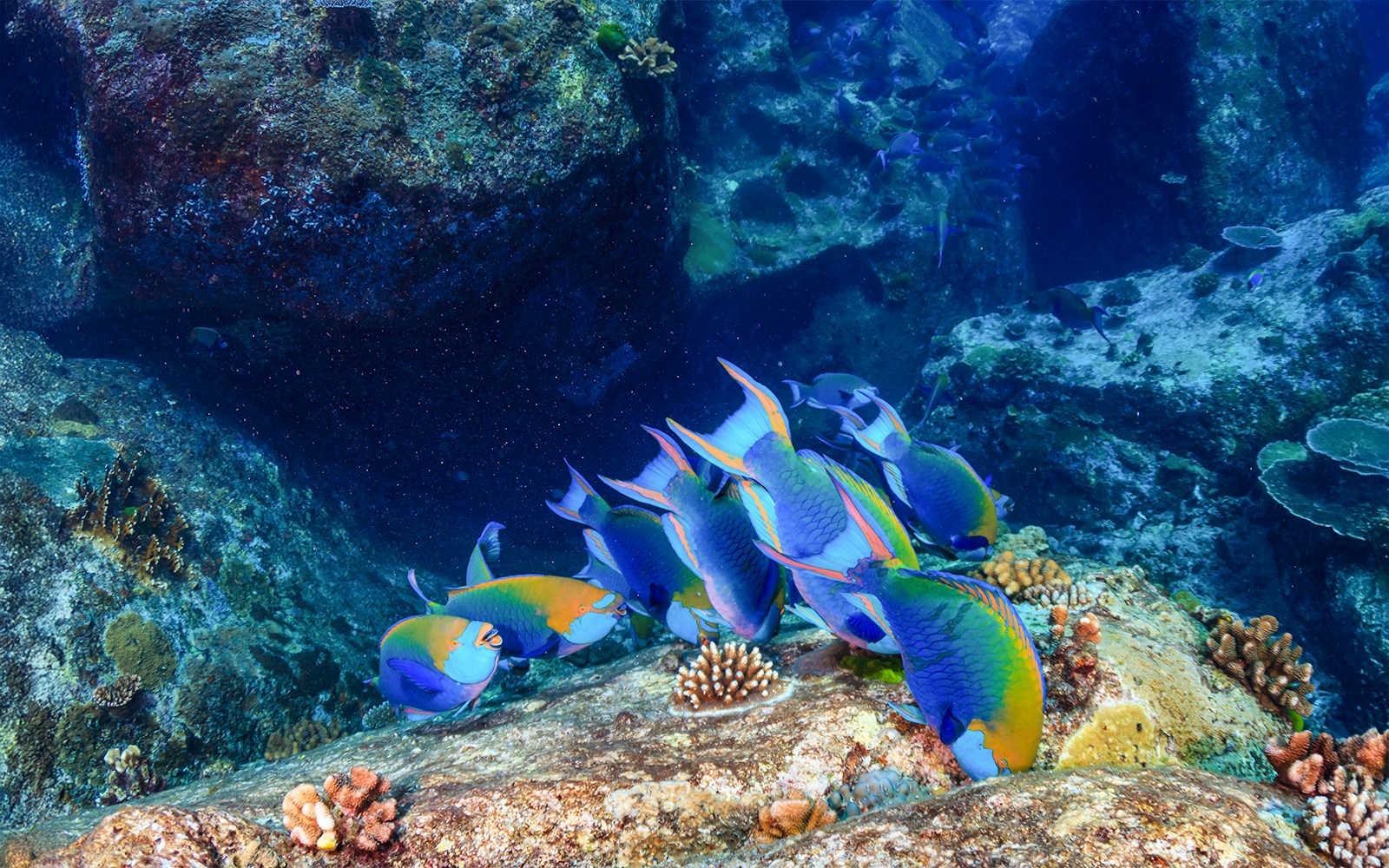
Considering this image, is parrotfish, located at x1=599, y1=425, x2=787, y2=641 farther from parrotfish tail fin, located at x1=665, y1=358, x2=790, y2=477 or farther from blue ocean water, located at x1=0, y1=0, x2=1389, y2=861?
parrotfish tail fin, located at x1=665, y1=358, x2=790, y2=477

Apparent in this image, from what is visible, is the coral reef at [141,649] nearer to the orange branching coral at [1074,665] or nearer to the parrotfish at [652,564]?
the parrotfish at [652,564]

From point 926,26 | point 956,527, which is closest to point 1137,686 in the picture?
point 956,527

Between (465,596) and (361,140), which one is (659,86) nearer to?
(361,140)

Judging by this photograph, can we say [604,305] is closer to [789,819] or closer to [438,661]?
[438,661]

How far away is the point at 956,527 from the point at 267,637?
5.35 meters

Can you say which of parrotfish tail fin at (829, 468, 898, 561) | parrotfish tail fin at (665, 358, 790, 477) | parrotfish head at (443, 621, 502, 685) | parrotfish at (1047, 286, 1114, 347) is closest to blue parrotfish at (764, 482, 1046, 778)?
parrotfish tail fin at (829, 468, 898, 561)

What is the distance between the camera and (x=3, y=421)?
483 centimetres

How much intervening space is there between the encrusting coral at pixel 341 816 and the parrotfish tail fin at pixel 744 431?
65.9 inches

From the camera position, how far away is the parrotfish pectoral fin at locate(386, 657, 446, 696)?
8.88ft

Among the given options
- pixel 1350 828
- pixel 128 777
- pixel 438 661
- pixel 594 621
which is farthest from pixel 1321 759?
pixel 128 777

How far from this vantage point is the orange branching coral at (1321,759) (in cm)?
211

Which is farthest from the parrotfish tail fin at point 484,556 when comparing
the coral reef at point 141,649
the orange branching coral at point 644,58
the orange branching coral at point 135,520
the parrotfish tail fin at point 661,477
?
the orange branching coral at point 644,58

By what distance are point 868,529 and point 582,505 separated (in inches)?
57.8

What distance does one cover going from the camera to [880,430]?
2992mm
